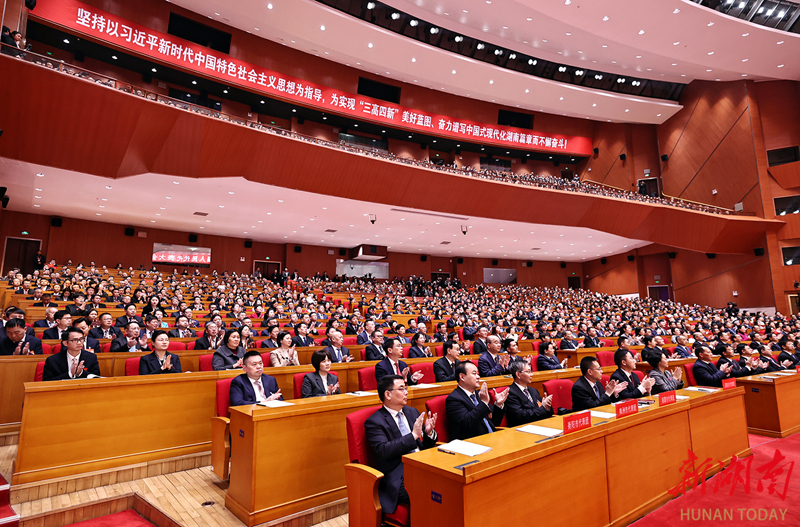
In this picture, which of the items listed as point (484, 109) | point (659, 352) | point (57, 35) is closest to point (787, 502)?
point (659, 352)

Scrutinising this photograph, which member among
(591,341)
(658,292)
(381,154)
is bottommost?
(591,341)

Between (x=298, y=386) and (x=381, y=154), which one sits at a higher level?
(x=381, y=154)

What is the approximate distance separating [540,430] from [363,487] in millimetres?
900

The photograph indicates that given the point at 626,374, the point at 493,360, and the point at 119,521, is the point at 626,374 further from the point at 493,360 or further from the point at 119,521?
the point at 119,521

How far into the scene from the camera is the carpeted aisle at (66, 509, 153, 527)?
228 centimetres

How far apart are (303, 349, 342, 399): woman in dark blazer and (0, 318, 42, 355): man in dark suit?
245 cm

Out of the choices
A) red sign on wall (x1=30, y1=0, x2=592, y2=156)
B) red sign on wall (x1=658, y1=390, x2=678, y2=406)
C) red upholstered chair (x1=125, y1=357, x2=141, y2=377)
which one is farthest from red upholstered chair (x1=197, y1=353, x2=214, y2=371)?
red sign on wall (x1=30, y1=0, x2=592, y2=156)

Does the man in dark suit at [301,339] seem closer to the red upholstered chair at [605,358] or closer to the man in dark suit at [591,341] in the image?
the red upholstered chair at [605,358]

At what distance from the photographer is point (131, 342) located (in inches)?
166

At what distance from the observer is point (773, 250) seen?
44.1ft

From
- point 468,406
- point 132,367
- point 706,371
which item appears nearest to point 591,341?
point 706,371

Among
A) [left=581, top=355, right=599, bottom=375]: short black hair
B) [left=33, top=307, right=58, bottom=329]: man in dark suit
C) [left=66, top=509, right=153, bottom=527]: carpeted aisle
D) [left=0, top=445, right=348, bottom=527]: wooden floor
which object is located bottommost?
[left=66, top=509, right=153, bottom=527]: carpeted aisle

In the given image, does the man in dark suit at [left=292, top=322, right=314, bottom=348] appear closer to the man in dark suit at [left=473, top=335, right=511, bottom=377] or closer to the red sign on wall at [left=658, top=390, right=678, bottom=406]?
the man in dark suit at [left=473, top=335, right=511, bottom=377]

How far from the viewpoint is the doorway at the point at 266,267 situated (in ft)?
53.8
